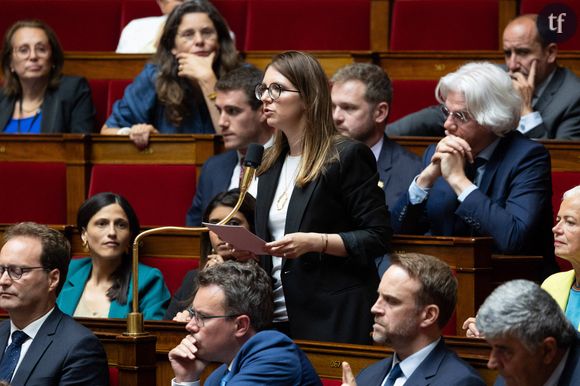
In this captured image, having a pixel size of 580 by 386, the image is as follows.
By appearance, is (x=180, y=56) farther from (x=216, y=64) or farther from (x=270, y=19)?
(x=270, y=19)

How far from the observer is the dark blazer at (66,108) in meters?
2.29

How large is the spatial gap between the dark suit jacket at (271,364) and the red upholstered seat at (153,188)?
804mm

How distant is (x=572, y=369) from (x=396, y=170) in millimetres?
721

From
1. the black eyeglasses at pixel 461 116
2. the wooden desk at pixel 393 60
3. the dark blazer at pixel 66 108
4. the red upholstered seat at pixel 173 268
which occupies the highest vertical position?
the wooden desk at pixel 393 60

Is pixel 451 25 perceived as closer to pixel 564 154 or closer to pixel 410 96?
pixel 410 96

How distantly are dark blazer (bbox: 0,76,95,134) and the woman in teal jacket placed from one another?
1.54 ft

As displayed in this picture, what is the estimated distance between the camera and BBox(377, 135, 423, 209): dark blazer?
1767 millimetres

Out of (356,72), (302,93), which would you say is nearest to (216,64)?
(356,72)

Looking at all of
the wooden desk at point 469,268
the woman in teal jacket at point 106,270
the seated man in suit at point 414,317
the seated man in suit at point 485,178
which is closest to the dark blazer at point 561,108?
the seated man in suit at point 485,178

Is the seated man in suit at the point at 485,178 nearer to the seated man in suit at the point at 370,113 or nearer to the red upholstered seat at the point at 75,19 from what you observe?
the seated man in suit at the point at 370,113

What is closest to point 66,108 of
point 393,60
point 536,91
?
point 393,60

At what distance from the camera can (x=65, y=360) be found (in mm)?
1432

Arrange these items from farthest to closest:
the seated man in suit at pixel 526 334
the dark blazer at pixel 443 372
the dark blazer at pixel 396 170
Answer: the dark blazer at pixel 396 170
the dark blazer at pixel 443 372
the seated man in suit at pixel 526 334

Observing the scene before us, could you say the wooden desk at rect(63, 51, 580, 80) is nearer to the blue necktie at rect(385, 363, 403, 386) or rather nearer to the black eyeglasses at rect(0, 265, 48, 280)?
the black eyeglasses at rect(0, 265, 48, 280)
